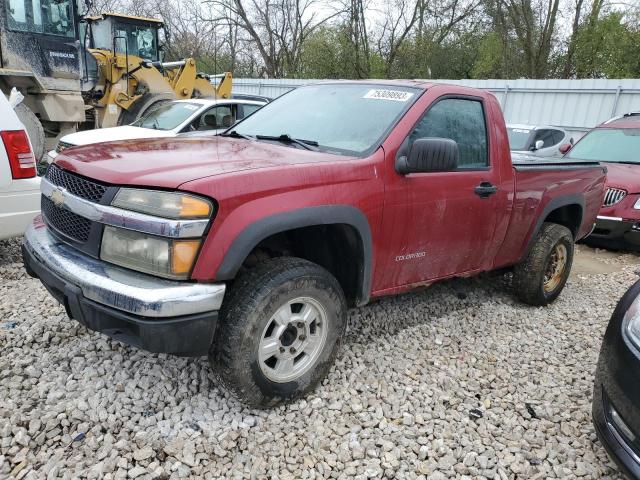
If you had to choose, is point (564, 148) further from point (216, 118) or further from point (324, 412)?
point (324, 412)

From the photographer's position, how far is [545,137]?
10.3m

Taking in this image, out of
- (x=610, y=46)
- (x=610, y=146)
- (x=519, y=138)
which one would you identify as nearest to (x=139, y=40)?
(x=519, y=138)

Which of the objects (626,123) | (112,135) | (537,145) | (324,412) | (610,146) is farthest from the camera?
(537,145)

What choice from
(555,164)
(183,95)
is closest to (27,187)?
(555,164)

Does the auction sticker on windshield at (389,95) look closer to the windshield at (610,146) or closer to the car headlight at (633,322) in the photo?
the car headlight at (633,322)

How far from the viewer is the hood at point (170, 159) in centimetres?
237

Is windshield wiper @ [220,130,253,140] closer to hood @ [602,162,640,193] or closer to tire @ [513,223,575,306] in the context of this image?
tire @ [513,223,575,306]

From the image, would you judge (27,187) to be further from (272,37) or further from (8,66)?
(272,37)

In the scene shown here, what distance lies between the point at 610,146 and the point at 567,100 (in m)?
6.22

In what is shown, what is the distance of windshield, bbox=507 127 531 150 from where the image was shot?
9.79 meters

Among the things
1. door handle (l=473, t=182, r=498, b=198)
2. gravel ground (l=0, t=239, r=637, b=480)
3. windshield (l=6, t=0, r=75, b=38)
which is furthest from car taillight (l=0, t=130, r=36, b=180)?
windshield (l=6, t=0, r=75, b=38)

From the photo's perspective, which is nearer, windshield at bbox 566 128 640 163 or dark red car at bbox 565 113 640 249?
dark red car at bbox 565 113 640 249

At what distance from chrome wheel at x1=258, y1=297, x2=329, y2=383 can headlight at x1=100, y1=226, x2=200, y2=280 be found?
1.87ft

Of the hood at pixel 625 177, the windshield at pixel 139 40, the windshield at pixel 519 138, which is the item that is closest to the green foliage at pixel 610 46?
the windshield at pixel 519 138
